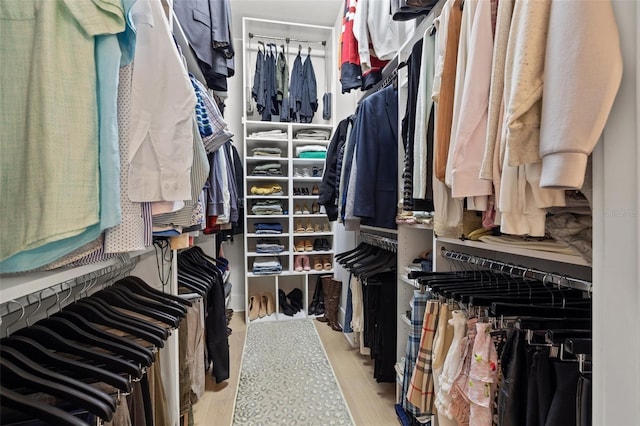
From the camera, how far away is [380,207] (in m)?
1.60

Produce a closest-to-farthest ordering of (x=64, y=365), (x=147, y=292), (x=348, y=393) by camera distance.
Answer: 1. (x=64, y=365)
2. (x=147, y=292)
3. (x=348, y=393)

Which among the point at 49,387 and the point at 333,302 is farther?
the point at 333,302

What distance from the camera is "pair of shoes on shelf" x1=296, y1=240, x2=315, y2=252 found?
2998mm

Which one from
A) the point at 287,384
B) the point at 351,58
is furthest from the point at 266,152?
the point at 287,384

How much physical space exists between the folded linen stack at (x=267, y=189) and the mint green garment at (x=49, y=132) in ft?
7.50

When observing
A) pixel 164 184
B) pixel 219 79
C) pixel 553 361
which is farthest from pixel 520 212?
pixel 219 79

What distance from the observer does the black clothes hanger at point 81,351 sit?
610 millimetres

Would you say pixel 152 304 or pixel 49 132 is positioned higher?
pixel 49 132

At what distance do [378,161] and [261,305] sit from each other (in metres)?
1.98

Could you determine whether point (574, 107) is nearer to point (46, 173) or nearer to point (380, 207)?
point (46, 173)

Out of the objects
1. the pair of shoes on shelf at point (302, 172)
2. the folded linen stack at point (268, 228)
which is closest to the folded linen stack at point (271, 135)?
the pair of shoes on shelf at point (302, 172)

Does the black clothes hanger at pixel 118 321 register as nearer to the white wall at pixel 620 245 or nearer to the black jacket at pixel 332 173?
the white wall at pixel 620 245

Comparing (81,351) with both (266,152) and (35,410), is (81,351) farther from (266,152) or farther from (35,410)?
(266,152)

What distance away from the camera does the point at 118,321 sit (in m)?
0.79
